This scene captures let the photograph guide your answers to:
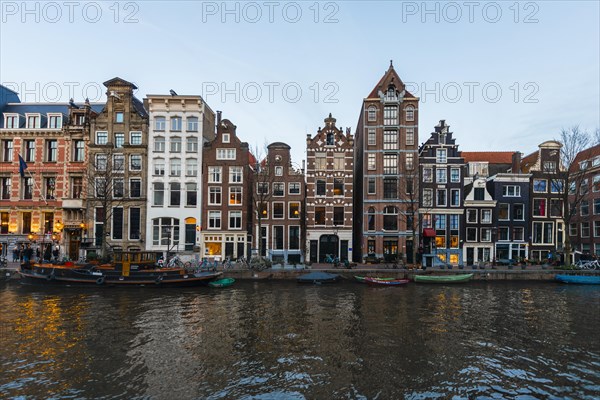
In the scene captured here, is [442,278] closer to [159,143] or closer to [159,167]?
[159,167]

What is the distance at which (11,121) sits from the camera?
51.1 m

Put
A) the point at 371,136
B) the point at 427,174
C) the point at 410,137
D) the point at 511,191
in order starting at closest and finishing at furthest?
the point at 410,137, the point at 427,174, the point at 371,136, the point at 511,191

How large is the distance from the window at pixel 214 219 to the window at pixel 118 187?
1244 cm

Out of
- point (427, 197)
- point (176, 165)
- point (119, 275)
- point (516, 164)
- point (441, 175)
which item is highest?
point (516, 164)

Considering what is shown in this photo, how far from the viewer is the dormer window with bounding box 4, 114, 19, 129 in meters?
50.7

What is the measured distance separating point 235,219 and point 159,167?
42.3 feet

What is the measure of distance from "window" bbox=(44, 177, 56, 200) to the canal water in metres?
24.3

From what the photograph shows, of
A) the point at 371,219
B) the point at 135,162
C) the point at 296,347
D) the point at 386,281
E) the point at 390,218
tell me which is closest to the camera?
the point at 296,347

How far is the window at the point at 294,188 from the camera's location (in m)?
50.5

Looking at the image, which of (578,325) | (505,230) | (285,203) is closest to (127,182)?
(285,203)

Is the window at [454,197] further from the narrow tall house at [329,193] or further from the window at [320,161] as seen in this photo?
the window at [320,161]

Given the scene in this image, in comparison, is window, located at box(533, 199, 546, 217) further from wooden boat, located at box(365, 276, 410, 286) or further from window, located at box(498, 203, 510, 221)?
wooden boat, located at box(365, 276, 410, 286)

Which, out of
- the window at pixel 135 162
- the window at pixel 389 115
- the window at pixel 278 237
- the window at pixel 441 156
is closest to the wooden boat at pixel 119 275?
the window at pixel 278 237

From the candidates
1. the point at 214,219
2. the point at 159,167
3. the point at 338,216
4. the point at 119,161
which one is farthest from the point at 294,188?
the point at 119,161
